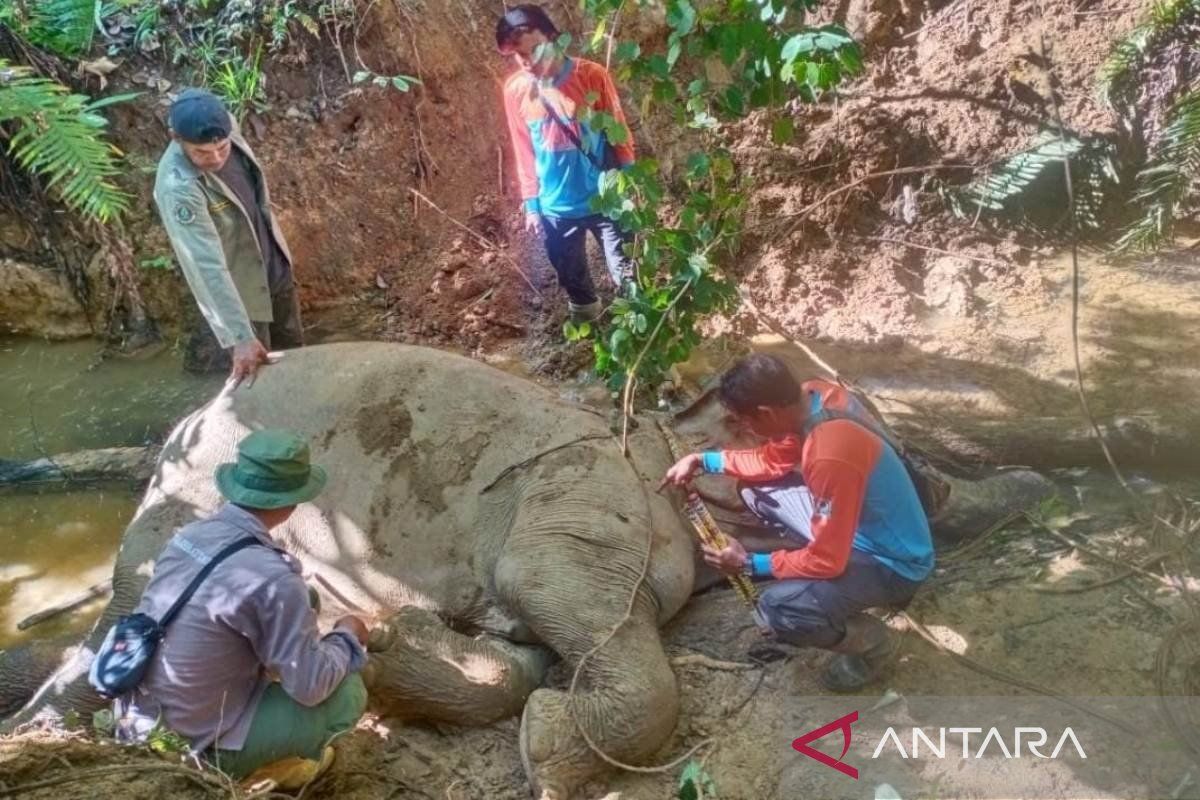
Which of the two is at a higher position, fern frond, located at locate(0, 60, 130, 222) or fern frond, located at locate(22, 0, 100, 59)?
fern frond, located at locate(22, 0, 100, 59)

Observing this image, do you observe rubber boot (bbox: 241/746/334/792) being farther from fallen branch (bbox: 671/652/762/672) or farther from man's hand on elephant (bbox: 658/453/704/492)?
man's hand on elephant (bbox: 658/453/704/492)

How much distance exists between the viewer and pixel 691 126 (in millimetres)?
4066

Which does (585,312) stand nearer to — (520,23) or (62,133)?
(520,23)

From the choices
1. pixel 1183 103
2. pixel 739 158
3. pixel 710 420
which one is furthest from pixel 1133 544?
pixel 739 158

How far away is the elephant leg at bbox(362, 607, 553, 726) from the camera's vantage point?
362 centimetres

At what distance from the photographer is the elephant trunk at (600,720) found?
335 cm

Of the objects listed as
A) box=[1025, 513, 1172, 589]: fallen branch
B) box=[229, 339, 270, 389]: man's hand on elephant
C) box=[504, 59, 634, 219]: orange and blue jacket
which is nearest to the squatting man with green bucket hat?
box=[229, 339, 270, 389]: man's hand on elephant

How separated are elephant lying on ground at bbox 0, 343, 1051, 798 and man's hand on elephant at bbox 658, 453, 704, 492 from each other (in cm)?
14

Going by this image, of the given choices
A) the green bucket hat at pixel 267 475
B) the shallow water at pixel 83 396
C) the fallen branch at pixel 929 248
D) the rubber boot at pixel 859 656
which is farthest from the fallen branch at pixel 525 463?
the fallen branch at pixel 929 248

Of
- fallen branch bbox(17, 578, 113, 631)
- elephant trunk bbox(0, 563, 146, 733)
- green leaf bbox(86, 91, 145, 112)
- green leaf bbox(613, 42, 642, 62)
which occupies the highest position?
green leaf bbox(613, 42, 642, 62)

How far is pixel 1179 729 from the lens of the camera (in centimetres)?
317

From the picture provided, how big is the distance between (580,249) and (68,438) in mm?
3263

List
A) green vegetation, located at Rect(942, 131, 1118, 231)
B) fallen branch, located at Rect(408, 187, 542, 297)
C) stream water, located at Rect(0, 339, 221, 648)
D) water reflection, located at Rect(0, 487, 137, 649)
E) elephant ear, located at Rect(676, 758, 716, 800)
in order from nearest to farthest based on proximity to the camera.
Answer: elephant ear, located at Rect(676, 758, 716, 800) → water reflection, located at Rect(0, 487, 137, 649) → stream water, located at Rect(0, 339, 221, 648) → green vegetation, located at Rect(942, 131, 1118, 231) → fallen branch, located at Rect(408, 187, 542, 297)

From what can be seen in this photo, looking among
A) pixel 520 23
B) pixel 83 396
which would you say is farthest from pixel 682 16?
pixel 83 396
